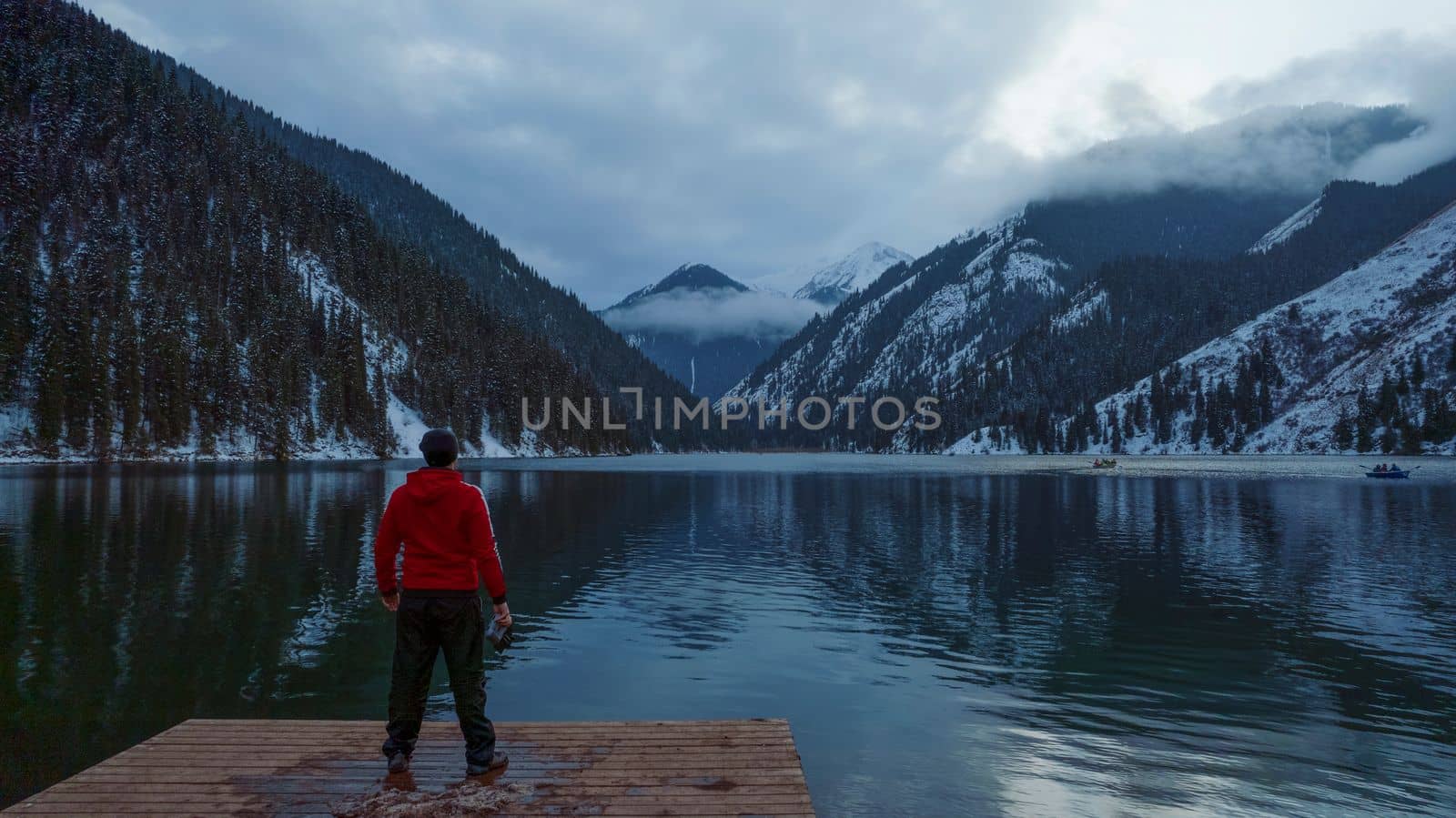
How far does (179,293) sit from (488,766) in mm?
158764

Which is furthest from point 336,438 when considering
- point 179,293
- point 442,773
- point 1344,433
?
point 1344,433

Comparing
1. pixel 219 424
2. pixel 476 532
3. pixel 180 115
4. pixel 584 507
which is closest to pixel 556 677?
pixel 476 532

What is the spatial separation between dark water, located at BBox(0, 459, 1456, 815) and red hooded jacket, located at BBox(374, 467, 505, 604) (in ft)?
19.8

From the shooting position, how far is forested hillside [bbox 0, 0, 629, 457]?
11269cm

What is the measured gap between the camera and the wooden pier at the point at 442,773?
8.20 m

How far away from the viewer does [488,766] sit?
30.2 feet

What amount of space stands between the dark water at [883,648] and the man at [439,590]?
5.21 meters

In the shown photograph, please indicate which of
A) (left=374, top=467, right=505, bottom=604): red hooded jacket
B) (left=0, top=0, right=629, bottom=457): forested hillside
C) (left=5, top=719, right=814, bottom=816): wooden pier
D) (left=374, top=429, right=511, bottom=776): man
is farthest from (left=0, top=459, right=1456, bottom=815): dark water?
(left=0, top=0, right=629, bottom=457): forested hillside

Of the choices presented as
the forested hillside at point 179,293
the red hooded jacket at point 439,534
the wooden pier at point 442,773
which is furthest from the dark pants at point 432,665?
the forested hillside at point 179,293

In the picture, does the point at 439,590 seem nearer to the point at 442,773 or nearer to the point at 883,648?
the point at 442,773

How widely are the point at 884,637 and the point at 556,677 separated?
8.88m

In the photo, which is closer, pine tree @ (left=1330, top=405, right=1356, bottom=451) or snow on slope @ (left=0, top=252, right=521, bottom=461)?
snow on slope @ (left=0, top=252, right=521, bottom=461)

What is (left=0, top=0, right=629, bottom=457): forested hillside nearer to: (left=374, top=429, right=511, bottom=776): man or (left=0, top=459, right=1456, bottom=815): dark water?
(left=0, top=459, right=1456, bottom=815): dark water

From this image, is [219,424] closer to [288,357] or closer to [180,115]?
[288,357]
